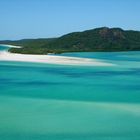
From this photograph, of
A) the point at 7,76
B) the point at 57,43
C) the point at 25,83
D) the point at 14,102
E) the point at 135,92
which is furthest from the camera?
the point at 57,43

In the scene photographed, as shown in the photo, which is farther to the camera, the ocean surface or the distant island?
the distant island

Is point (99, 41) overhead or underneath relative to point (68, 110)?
overhead

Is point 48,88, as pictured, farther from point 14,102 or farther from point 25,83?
point 14,102

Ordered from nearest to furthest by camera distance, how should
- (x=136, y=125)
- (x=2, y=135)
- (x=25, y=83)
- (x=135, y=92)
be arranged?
(x=2, y=135)
(x=136, y=125)
(x=135, y=92)
(x=25, y=83)

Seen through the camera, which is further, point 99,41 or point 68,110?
point 99,41

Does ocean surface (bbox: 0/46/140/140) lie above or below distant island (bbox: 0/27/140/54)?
below

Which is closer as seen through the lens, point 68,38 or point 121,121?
point 121,121

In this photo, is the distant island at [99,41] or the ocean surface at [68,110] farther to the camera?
the distant island at [99,41]

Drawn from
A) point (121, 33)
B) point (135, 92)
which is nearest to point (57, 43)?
point (121, 33)
